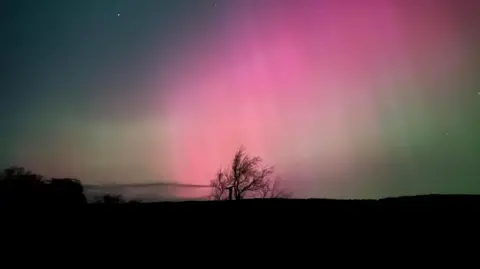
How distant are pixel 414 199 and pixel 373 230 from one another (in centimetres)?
463

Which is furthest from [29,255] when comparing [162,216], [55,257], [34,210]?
[162,216]

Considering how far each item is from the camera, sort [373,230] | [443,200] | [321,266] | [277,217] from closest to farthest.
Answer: [321,266] → [373,230] → [277,217] → [443,200]

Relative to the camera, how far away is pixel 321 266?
9688 millimetres

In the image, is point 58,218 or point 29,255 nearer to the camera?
point 29,255

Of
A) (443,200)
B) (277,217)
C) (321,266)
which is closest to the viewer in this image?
(321,266)

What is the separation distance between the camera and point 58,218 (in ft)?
39.8

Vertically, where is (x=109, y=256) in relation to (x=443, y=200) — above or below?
below

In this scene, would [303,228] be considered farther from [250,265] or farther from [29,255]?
[29,255]

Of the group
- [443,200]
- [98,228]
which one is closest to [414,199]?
[443,200]

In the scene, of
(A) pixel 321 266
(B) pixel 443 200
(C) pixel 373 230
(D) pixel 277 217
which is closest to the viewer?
(A) pixel 321 266

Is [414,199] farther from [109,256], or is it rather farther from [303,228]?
[109,256]

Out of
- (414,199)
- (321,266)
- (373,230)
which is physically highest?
(414,199)

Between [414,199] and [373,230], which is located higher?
[414,199]

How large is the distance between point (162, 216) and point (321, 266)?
16.0 feet
